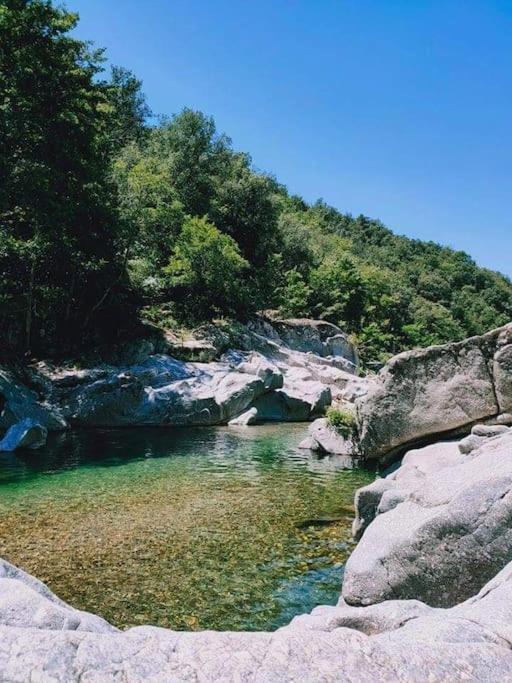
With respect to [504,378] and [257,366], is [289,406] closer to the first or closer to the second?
[257,366]

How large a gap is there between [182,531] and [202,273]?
108ft

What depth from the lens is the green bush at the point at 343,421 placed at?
22203mm

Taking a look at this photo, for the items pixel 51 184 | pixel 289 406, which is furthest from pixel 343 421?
pixel 51 184

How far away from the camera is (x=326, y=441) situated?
76.9 ft

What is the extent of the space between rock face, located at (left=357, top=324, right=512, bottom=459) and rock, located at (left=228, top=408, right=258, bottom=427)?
1453 cm

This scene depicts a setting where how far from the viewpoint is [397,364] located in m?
18.2

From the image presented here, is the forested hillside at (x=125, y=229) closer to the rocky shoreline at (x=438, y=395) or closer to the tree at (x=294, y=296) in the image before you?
the tree at (x=294, y=296)

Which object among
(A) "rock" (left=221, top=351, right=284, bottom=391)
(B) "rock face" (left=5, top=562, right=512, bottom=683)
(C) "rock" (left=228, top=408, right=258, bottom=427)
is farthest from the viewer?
(A) "rock" (left=221, top=351, right=284, bottom=391)

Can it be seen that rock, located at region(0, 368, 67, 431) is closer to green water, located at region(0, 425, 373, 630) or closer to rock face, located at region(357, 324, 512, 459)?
green water, located at region(0, 425, 373, 630)

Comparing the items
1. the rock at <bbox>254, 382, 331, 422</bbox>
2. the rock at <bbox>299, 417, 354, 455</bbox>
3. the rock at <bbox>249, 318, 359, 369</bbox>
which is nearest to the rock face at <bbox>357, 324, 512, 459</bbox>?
the rock at <bbox>299, 417, 354, 455</bbox>

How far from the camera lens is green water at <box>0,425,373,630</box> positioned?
8.91m

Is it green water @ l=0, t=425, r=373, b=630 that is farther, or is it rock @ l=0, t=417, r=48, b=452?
rock @ l=0, t=417, r=48, b=452

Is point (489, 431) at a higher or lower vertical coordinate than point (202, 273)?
lower

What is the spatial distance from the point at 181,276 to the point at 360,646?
40.9m
